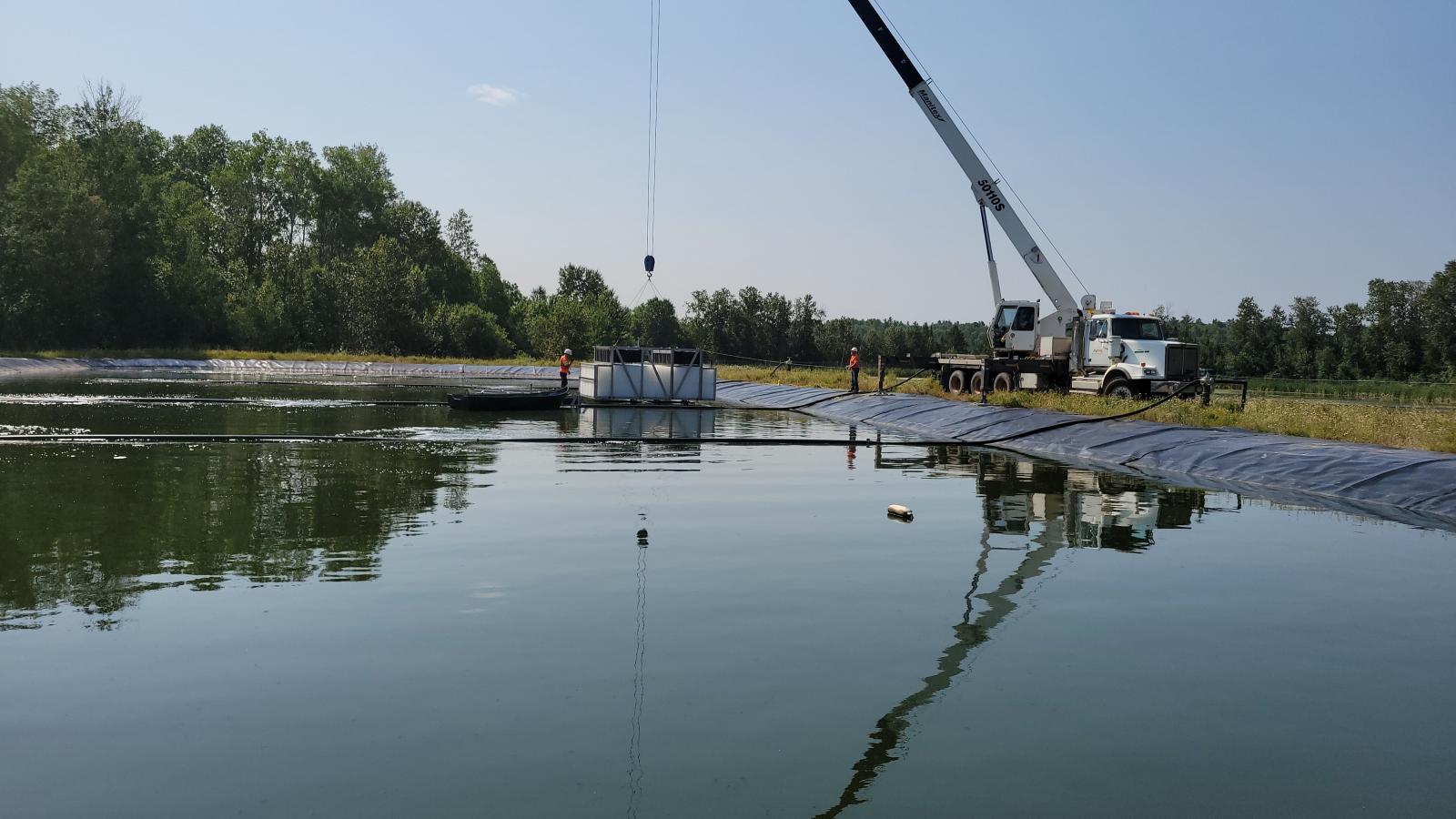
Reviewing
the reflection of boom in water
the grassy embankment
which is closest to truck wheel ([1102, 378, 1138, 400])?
the grassy embankment

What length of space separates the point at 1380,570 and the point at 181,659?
10460mm

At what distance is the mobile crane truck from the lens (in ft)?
94.2

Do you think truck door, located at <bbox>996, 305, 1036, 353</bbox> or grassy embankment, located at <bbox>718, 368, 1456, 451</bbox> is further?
truck door, located at <bbox>996, 305, 1036, 353</bbox>

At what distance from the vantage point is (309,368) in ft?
226

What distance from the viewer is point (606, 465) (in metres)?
17.2

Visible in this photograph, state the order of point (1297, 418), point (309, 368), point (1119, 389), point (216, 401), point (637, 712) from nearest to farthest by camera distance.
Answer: point (637, 712)
point (1297, 418)
point (1119, 389)
point (216, 401)
point (309, 368)

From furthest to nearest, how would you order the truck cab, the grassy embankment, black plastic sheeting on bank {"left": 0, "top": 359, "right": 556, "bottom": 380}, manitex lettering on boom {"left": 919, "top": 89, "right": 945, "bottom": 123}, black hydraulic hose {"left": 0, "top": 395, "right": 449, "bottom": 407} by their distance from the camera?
black plastic sheeting on bank {"left": 0, "top": 359, "right": 556, "bottom": 380}, manitex lettering on boom {"left": 919, "top": 89, "right": 945, "bottom": 123}, black hydraulic hose {"left": 0, "top": 395, "right": 449, "bottom": 407}, the truck cab, the grassy embankment

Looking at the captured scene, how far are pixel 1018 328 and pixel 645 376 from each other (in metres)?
12.3

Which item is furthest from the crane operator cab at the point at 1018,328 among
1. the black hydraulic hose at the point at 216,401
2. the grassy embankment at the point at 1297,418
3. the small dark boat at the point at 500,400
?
the black hydraulic hose at the point at 216,401

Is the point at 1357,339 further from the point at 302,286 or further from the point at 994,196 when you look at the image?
the point at 302,286

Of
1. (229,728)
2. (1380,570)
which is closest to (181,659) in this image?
(229,728)

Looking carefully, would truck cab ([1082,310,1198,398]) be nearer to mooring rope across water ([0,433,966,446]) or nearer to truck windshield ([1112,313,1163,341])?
truck windshield ([1112,313,1163,341])

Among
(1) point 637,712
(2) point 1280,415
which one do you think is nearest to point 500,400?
(2) point 1280,415

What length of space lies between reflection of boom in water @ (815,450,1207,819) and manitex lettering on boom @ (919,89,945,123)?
1398cm
